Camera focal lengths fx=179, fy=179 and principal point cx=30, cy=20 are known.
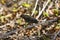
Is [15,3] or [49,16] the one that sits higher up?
[15,3]

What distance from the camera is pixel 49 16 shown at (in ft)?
11.8

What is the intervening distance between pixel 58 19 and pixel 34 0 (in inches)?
26.9

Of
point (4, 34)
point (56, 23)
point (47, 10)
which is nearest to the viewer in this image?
point (4, 34)

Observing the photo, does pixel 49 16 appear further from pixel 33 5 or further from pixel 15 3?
pixel 15 3

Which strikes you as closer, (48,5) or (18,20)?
(18,20)

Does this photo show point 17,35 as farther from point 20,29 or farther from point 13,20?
point 13,20

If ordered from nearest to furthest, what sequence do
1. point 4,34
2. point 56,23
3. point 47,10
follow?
point 4,34 < point 56,23 < point 47,10

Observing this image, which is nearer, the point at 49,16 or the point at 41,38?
the point at 41,38

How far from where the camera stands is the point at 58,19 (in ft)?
11.4

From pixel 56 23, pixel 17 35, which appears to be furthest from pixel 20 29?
pixel 56 23

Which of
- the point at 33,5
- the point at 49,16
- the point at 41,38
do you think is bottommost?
the point at 41,38

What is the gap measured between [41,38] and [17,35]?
43cm

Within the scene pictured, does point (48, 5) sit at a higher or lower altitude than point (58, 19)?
higher

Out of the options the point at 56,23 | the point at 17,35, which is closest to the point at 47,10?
the point at 56,23
